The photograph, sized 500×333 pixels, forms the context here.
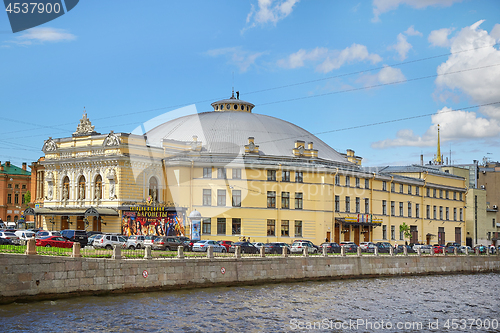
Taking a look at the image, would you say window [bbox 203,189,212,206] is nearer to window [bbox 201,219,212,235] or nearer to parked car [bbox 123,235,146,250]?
window [bbox 201,219,212,235]

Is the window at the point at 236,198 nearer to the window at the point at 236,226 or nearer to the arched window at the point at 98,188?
the window at the point at 236,226

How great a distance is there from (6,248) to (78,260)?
15.3ft

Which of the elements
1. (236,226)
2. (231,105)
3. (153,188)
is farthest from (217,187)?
(231,105)

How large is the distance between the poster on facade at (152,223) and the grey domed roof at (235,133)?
10712 millimetres

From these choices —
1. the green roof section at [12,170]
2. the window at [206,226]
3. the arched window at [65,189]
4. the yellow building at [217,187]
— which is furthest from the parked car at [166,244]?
the green roof section at [12,170]

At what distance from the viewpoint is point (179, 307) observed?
3225 cm

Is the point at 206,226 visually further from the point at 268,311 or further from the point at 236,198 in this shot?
the point at 268,311

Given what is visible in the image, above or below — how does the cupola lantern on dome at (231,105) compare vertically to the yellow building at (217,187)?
above

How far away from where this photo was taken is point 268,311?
3278cm

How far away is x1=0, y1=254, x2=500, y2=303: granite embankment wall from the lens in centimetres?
3067

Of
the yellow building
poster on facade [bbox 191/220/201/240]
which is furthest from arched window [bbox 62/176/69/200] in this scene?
poster on facade [bbox 191/220/201/240]

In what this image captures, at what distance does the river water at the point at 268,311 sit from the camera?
91.5ft

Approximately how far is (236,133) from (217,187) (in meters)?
12.6

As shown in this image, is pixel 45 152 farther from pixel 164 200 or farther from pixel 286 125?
pixel 286 125
